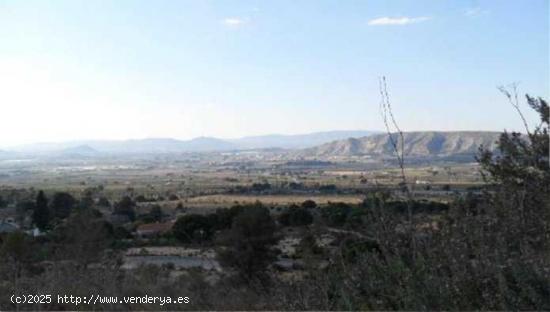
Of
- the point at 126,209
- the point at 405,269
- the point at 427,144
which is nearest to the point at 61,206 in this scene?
the point at 126,209

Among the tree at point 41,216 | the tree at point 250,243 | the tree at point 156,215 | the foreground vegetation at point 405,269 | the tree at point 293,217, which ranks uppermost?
the foreground vegetation at point 405,269

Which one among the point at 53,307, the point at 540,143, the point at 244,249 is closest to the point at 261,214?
the point at 244,249

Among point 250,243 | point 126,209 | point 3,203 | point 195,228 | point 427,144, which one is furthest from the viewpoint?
point 427,144

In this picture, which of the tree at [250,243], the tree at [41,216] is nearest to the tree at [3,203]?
the tree at [41,216]

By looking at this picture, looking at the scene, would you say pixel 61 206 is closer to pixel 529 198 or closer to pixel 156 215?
pixel 156 215

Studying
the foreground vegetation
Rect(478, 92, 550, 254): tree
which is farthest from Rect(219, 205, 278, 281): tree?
the foreground vegetation

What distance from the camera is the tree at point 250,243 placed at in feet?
49.2

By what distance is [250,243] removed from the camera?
53.9ft

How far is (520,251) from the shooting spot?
3.21 m

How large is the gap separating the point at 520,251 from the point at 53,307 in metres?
3.74

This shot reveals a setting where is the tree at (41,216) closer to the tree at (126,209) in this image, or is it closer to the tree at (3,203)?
the tree at (126,209)

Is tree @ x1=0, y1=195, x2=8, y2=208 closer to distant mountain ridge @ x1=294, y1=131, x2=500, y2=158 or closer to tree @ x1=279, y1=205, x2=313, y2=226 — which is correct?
tree @ x1=279, y1=205, x2=313, y2=226

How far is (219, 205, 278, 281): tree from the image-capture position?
1500 centimetres

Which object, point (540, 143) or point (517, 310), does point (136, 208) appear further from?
point (517, 310)
